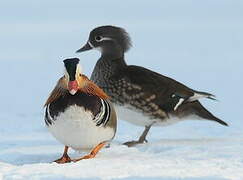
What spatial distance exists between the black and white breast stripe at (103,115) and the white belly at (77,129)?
1.4 inches

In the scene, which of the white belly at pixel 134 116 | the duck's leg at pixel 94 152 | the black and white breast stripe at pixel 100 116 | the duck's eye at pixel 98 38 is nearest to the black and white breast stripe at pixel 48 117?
the black and white breast stripe at pixel 100 116

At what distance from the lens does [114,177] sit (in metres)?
4.64

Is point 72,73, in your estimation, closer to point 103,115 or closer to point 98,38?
point 103,115

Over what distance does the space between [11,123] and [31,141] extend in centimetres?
165

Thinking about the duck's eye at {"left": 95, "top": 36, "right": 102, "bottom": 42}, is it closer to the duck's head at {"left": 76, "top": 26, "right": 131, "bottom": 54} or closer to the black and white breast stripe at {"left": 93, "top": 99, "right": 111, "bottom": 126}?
the duck's head at {"left": 76, "top": 26, "right": 131, "bottom": 54}

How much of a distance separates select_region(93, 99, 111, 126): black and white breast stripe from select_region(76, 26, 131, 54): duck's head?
2.12 metres

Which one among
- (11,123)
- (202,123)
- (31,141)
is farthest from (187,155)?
(11,123)

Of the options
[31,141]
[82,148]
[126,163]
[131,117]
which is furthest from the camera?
[31,141]

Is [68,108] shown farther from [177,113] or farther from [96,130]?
[177,113]

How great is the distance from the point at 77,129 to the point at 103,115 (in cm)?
25

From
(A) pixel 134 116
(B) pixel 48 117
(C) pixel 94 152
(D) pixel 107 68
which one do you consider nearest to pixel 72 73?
(B) pixel 48 117

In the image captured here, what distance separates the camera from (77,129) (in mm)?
5504

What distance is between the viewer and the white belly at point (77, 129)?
5445mm

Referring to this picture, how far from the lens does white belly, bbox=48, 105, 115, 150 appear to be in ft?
17.9
